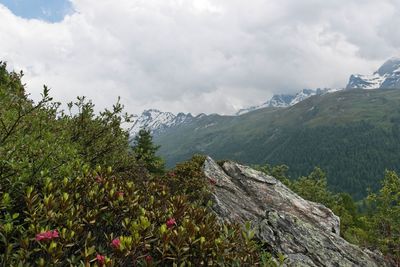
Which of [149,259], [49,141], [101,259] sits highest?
[49,141]

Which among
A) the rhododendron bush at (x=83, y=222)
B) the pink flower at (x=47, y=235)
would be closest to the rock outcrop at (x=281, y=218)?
the rhododendron bush at (x=83, y=222)

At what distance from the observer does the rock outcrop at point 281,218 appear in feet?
48.1

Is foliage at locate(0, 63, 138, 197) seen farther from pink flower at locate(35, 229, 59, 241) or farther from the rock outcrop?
the rock outcrop

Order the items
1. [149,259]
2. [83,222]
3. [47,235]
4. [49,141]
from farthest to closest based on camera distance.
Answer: [49,141] < [83,222] < [149,259] < [47,235]

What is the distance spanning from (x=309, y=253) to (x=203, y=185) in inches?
212

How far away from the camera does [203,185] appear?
17.2 metres

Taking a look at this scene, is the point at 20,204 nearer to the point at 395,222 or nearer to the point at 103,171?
the point at 103,171

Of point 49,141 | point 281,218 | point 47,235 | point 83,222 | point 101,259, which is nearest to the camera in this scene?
point 101,259

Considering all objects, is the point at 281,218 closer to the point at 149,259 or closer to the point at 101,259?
the point at 149,259

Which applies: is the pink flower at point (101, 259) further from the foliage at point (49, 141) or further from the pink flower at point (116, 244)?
the foliage at point (49, 141)

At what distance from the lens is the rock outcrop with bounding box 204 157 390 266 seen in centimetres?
1465

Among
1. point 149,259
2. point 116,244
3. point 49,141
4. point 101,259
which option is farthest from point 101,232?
point 49,141

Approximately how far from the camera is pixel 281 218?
1580 centimetres

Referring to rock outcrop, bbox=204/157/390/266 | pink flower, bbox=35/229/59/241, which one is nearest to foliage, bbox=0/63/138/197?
pink flower, bbox=35/229/59/241
